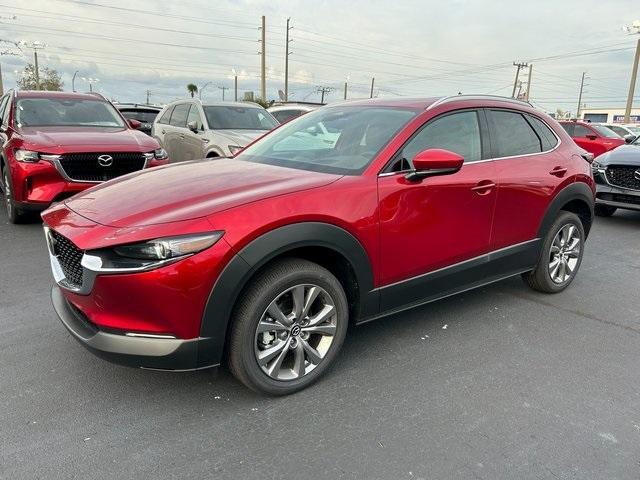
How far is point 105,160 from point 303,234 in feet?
14.1

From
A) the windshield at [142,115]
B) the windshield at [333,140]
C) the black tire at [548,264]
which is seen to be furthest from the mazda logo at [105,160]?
the windshield at [142,115]

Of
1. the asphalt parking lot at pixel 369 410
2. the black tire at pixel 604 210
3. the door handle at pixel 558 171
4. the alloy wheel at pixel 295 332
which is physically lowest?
the asphalt parking lot at pixel 369 410

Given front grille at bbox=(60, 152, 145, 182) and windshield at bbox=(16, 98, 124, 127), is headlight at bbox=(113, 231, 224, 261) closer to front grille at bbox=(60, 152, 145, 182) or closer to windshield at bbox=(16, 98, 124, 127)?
front grille at bbox=(60, 152, 145, 182)

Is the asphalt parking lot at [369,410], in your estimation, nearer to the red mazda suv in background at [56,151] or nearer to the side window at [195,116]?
the red mazda suv in background at [56,151]

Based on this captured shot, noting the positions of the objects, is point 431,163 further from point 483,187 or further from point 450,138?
point 483,187

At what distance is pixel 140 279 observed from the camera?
2324mm

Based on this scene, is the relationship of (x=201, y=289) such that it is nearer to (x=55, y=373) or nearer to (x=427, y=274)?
(x=55, y=373)

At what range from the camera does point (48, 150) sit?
588 cm

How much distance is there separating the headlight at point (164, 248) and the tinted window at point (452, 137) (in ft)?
4.82

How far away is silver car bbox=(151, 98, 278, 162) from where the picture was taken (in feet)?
27.1

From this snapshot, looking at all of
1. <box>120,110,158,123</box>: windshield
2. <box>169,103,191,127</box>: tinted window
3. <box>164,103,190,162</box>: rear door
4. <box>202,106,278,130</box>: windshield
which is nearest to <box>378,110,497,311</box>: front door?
<box>202,106,278,130</box>: windshield

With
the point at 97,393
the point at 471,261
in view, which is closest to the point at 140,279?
the point at 97,393

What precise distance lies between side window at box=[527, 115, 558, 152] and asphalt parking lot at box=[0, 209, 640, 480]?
58.4 inches

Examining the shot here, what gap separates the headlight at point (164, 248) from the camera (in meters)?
2.36
